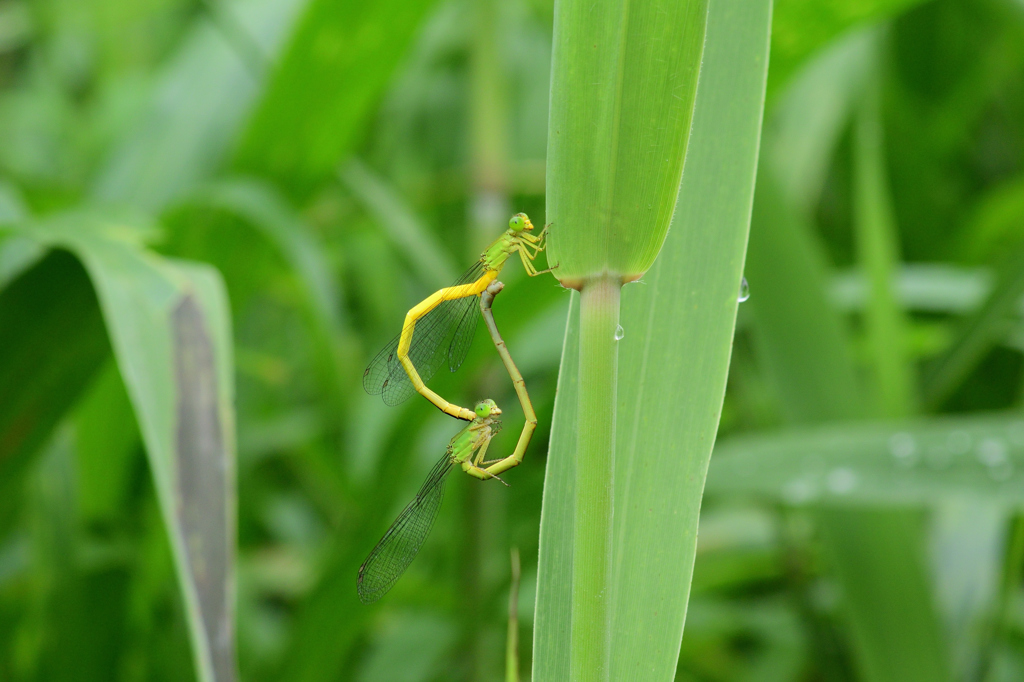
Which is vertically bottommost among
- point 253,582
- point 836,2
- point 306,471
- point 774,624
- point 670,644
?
point 670,644

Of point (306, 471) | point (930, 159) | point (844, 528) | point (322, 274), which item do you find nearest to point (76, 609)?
point (322, 274)

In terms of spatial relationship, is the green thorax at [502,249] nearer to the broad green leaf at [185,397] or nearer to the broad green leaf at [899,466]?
the broad green leaf at [185,397]

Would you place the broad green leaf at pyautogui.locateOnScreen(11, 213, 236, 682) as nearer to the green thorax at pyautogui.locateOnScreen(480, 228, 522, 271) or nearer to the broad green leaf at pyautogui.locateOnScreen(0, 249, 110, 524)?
the broad green leaf at pyautogui.locateOnScreen(0, 249, 110, 524)

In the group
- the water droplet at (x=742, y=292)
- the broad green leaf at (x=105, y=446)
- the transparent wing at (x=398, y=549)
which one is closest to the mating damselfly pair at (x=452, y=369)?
the transparent wing at (x=398, y=549)

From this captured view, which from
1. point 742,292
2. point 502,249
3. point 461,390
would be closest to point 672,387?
point 742,292

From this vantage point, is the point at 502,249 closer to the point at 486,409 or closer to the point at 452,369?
the point at 486,409

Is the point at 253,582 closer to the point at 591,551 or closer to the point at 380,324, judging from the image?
the point at 380,324
